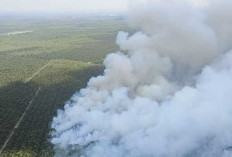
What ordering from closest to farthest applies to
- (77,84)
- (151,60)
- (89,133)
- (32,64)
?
(89,133) < (151,60) < (77,84) < (32,64)

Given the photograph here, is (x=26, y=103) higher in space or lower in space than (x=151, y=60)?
lower

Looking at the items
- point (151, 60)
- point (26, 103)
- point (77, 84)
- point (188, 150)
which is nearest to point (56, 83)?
point (77, 84)

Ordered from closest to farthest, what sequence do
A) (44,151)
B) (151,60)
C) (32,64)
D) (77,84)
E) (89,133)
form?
(44,151), (89,133), (151,60), (77,84), (32,64)

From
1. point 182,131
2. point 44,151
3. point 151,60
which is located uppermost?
point 151,60

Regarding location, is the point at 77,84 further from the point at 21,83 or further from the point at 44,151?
the point at 44,151

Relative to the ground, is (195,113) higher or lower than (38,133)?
higher

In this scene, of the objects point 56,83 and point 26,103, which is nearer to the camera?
point 26,103

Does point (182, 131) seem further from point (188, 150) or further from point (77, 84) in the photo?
point (77, 84)

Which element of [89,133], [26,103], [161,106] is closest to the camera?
[89,133]

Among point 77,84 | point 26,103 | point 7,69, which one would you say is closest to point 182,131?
point 26,103
